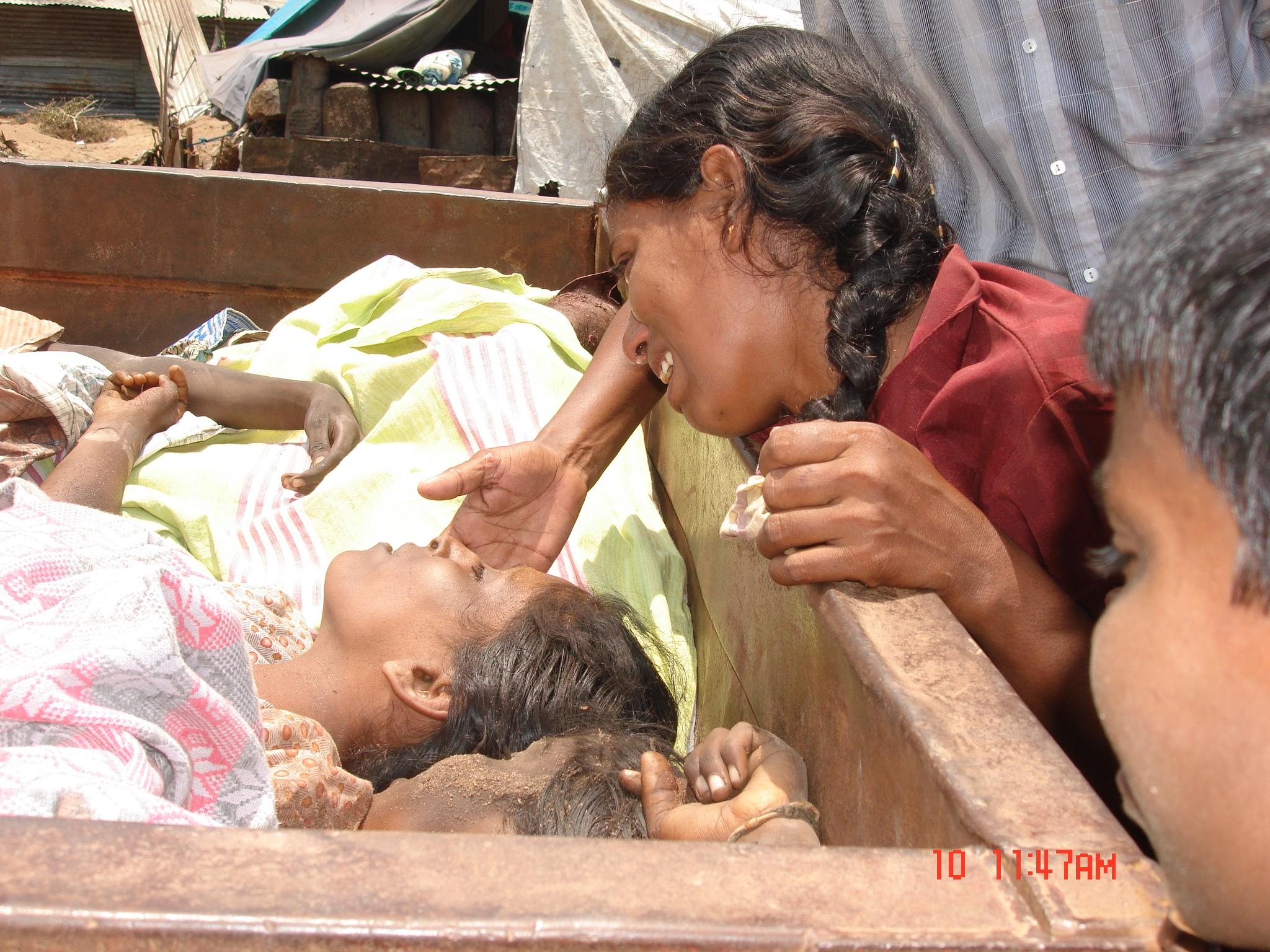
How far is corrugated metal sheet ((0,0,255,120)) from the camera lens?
458 inches

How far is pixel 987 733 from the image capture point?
0.97m

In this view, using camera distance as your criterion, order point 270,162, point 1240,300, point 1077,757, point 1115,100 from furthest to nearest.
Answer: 1. point 270,162
2. point 1115,100
3. point 1077,757
4. point 1240,300

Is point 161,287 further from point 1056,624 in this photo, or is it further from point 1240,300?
point 1240,300

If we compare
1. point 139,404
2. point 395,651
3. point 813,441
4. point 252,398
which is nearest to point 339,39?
point 252,398

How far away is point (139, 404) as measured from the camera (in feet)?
8.89

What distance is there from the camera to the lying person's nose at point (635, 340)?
196 cm

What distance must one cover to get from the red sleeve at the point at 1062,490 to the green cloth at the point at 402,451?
0.87 metres

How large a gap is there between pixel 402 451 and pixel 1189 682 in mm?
2301

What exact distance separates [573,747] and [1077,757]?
0.75 m

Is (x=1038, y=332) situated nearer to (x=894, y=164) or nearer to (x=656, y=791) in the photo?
(x=894, y=164)

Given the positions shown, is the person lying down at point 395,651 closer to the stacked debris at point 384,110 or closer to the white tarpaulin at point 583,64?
the white tarpaulin at point 583,64

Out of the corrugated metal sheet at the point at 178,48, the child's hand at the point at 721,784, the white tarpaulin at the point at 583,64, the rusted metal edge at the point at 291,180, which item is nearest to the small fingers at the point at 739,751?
the child's hand at the point at 721,784

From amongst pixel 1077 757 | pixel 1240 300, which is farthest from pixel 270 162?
pixel 1240 300

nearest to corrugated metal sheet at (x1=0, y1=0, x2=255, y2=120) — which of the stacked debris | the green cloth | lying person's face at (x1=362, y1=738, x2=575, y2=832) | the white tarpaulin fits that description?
the stacked debris
